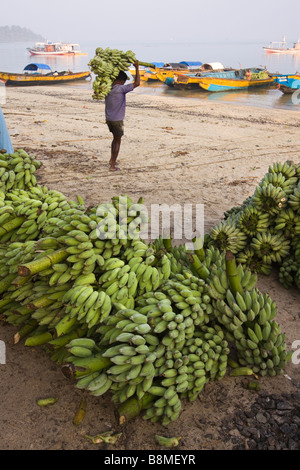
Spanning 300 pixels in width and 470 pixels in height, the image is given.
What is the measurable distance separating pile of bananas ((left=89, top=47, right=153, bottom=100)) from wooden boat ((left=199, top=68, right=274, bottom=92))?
18.9 metres

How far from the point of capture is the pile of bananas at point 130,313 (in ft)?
7.52

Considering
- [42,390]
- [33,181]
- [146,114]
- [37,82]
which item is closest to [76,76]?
[37,82]

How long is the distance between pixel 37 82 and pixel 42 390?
85.8 feet

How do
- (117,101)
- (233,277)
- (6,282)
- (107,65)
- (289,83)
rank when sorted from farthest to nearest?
(289,83) → (117,101) → (107,65) → (6,282) → (233,277)

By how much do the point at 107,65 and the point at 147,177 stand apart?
226 cm

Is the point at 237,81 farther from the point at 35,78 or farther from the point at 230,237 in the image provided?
the point at 230,237

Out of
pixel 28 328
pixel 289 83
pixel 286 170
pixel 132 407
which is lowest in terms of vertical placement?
pixel 132 407

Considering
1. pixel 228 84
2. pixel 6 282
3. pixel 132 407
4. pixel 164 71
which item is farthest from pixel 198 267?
pixel 164 71

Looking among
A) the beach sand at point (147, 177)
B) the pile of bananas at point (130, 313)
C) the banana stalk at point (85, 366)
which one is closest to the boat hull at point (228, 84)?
the beach sand at point (147, 177)

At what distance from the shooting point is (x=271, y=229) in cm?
393

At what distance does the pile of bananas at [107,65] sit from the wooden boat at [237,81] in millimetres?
18876

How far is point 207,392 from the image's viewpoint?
2615 mm

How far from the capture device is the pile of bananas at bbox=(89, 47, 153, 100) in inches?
256

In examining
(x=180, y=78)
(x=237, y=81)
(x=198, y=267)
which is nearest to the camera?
(x=198, y=267)
